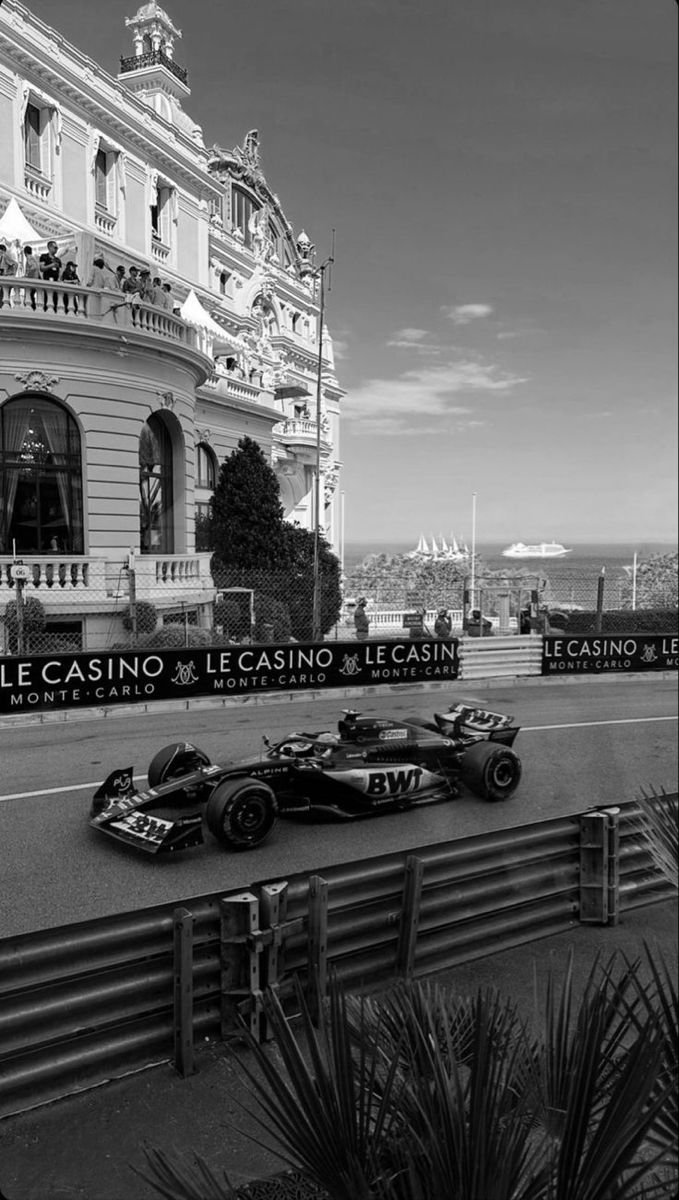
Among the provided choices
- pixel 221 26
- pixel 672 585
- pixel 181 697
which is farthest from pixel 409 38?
pixel 672 585

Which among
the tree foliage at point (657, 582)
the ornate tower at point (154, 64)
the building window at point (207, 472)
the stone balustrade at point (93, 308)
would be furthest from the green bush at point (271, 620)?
the tree foliage at point (657, 582)

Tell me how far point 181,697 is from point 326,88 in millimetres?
2833

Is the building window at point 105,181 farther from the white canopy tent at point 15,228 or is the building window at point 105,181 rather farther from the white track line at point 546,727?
the white track line at point 546,727

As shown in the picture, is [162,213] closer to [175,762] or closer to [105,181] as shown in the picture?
[105,181]

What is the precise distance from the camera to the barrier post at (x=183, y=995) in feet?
11.0

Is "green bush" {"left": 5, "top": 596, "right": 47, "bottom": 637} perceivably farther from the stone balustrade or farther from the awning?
the awning

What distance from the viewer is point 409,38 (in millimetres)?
3830

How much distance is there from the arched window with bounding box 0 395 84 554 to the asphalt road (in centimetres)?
80

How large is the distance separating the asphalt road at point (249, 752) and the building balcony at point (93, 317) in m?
1.73

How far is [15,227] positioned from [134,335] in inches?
27.9

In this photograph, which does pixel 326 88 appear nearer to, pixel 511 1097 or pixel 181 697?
pixel 181 697

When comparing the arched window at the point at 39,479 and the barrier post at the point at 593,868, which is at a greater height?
the arched window at the point at 39,479

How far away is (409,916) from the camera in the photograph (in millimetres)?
3910

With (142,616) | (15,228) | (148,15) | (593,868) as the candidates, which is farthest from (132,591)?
(593,868)
